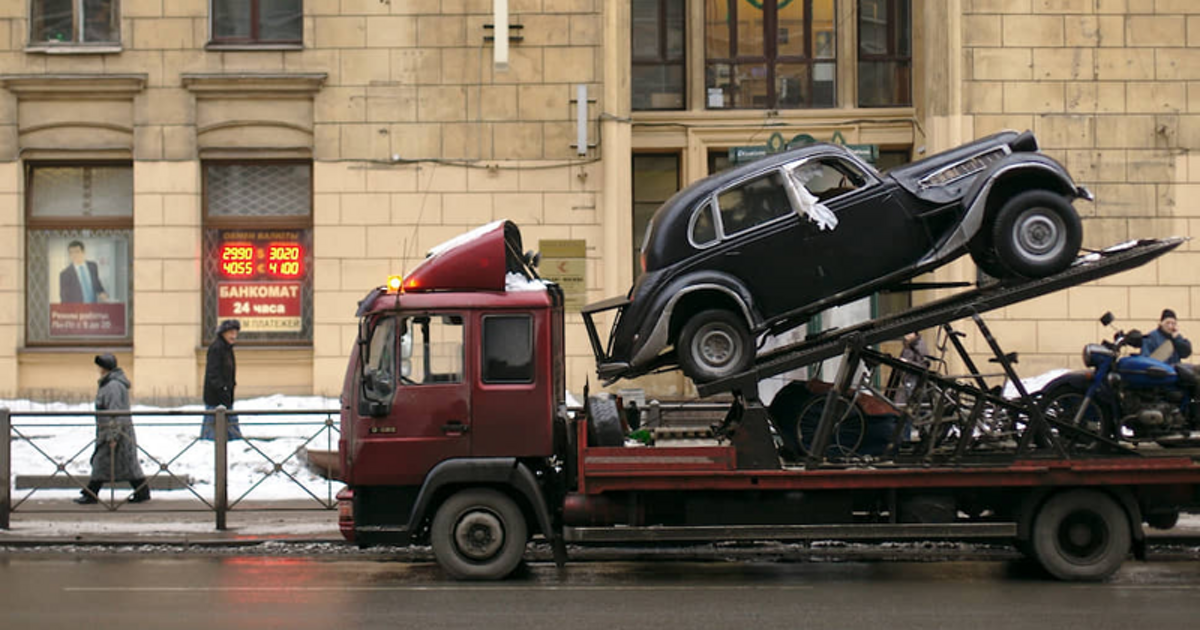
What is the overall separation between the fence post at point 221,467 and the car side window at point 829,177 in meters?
6.73

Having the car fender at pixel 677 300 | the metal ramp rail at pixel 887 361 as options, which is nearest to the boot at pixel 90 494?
the car fender at pixel 677 300

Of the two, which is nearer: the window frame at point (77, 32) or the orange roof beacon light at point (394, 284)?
the orange roof beacon light at point (394, 284)

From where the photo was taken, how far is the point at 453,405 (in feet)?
33.0

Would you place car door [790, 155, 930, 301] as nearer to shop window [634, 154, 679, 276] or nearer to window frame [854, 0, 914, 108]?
shop window [634, 154, 679, 276]

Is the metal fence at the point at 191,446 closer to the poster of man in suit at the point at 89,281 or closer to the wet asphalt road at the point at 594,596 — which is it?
the wet asphalt road at the point at 594,596

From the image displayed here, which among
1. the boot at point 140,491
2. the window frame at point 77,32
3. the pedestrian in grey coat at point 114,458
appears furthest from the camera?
the window frame at point 77,32

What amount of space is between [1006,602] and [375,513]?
15.8ft

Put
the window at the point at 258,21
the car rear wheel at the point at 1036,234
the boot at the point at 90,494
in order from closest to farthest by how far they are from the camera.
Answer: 1. the car rear wheel at the point at 1036,234
2. the boot at the point at 90,494
3. the window at the point at 258,21

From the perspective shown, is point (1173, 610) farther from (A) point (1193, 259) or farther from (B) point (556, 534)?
(A) point (1193, 259)

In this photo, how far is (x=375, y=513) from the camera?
10195mm

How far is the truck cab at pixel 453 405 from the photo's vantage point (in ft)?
32.9

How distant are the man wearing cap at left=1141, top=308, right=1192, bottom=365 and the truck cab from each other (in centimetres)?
542

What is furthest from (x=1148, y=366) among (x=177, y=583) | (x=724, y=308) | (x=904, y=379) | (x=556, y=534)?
(x=177, y=583)

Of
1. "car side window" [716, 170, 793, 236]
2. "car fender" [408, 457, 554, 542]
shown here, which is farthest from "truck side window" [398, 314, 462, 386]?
"car side window" [716, 170, 793, 236]
